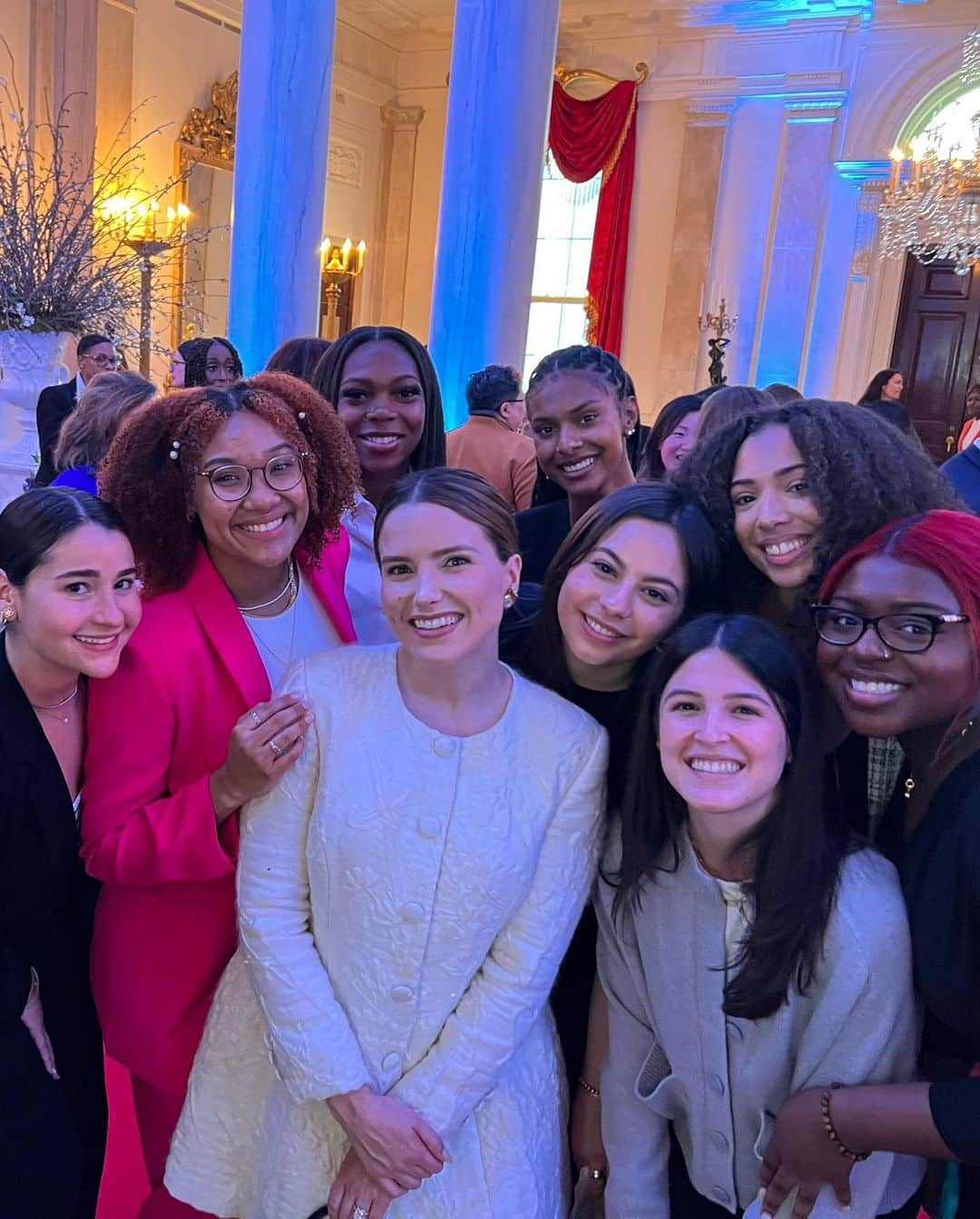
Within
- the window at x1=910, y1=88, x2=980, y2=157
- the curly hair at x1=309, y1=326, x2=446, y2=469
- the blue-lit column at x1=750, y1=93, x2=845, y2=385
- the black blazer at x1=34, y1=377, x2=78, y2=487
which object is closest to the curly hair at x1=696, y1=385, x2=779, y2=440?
the curly hair at x1=309, y1=326, x2=446, y2=469

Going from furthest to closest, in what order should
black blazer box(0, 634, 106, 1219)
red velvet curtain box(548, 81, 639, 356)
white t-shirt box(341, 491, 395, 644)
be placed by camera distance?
red velvet curtain box(548, 81, 639, 356)
white t-shirt box(341, 491, 395, 644)
black blazer box(0, 634, 106, 1219)

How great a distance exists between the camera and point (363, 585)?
82.1 inches

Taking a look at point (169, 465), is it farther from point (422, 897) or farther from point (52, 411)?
point (52, 411)

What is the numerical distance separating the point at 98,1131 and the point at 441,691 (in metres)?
1.00

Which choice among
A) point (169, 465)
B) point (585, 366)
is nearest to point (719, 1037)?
point (169, 465)

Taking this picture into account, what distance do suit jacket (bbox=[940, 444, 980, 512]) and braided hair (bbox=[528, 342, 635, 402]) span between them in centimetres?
83

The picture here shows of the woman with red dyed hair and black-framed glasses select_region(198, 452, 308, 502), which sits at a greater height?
black-framed glasses select_region(198, 452, 308, 502)

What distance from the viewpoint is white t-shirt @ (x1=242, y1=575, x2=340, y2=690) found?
1683 millimetres

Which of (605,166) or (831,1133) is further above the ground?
(605,166)

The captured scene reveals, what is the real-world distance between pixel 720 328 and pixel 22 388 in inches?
275

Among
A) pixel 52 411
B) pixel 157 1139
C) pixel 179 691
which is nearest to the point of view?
pixel 179 691

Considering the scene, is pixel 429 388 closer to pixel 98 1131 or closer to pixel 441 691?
pixel 441 691

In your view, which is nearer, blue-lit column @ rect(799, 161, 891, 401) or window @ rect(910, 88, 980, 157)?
window @ rect(910, 88, 980, 157)

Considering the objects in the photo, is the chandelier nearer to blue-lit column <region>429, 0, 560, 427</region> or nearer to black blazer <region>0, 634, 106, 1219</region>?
blue-lit column <region>429, 0, 560, 427</region>
